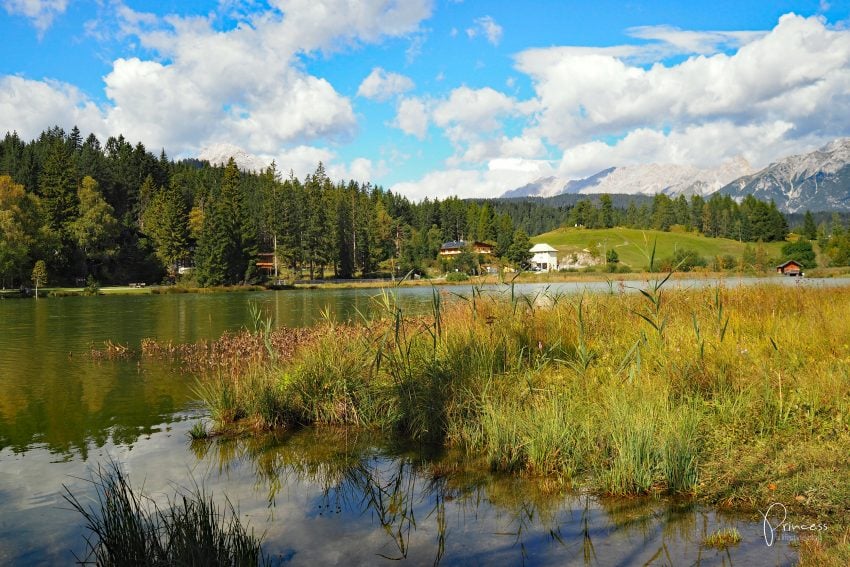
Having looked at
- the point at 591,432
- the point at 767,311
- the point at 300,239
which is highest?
the point at 300,239

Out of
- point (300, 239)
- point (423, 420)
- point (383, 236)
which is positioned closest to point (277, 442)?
point (423, 420)

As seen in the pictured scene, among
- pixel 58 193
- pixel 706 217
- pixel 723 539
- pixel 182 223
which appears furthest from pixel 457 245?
pixel 723 539

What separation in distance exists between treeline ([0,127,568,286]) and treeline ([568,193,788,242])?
48541 mm

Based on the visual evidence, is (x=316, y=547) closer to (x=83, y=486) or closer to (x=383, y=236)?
(x=83, y=486)

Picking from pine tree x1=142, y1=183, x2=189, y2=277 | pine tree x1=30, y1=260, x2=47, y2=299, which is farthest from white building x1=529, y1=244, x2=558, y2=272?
pine tree x1=30, y1=260, x2=47, y2=299

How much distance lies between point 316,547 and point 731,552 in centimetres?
317

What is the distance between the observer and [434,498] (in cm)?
566

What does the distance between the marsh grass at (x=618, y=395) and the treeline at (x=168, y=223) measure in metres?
34.2

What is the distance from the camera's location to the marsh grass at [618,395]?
5.32 metres

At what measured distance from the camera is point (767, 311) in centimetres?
1030

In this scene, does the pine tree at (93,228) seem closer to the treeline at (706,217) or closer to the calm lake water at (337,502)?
the calm lake water at (337,502)

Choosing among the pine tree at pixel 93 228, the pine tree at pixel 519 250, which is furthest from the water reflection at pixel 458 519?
the pine tree at pixel 519 250

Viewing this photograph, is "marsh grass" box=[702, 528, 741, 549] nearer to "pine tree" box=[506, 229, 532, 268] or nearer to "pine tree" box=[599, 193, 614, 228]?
"pine tree" box=[506, 229, 532, 268]

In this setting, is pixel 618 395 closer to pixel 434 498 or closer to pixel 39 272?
pixel 434 498
